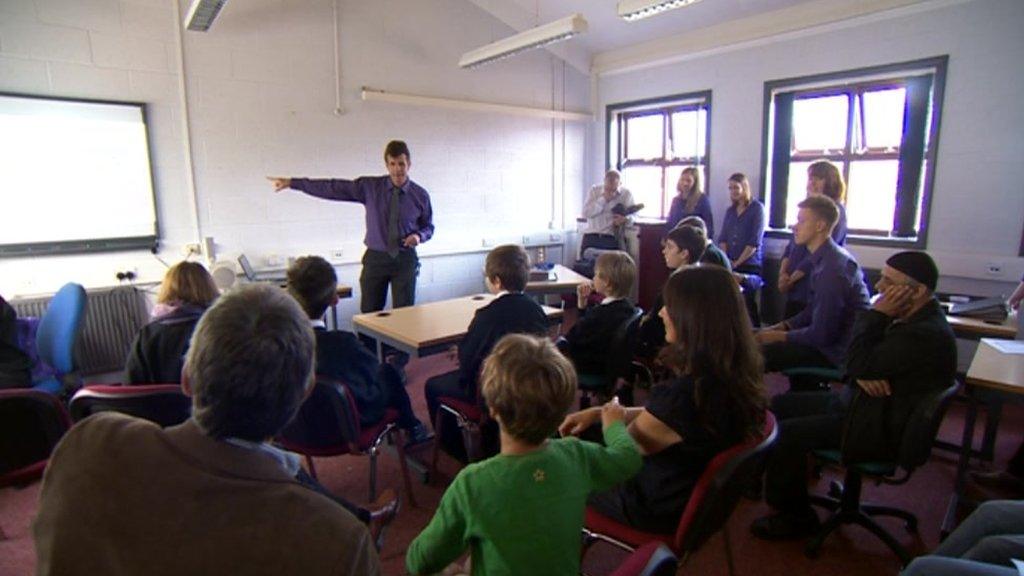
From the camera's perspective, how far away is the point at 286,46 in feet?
15.3

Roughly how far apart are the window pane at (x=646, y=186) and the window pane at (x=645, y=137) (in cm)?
15

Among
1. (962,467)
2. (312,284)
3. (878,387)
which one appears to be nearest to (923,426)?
(878,387)

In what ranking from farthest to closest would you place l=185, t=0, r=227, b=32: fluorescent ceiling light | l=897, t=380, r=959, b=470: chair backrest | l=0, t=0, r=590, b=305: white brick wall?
l=0, t=0, r=590, b=305: white brick wall, l=185, t=0, r=227, b=32: fluorescent ceiling light, l=897, t=380, r=959, b=470: chair backrest

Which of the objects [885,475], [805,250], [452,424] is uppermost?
[805,250]

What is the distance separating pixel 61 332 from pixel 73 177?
1.44 metres

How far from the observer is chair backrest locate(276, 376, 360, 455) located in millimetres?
2066

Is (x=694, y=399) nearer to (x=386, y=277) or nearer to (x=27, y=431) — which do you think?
(x=27, y=431)

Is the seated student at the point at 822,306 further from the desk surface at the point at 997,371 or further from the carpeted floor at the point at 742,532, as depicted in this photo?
the carpeted floor at the point at 742,532

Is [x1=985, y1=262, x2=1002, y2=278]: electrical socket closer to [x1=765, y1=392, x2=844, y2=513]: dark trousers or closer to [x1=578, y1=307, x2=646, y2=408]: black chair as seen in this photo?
[x1=765, y1=392, x2=844, y2=513]: dark trousers

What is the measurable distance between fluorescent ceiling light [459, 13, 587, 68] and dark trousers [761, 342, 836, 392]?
2.68 meters

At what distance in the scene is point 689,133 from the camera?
6.03 metres

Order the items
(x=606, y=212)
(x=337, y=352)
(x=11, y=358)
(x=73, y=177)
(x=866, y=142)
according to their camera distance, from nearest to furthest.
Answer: (x=337, y=352) → (x=11, y=358) → (x=73, y=177) → (x=866, y=142) → (x=606, y=212)

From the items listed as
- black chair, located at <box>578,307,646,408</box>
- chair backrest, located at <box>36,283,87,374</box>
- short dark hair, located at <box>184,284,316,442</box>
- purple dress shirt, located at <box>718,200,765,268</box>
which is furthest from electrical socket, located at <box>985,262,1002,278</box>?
chair backrest, located at <box>36,283,87,374</box>

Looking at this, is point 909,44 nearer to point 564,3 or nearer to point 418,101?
point 564,3
